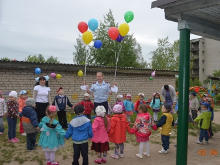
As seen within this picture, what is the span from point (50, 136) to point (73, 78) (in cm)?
774

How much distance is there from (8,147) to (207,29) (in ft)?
18.4

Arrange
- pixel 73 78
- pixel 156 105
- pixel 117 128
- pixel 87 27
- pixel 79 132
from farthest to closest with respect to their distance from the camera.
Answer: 1. pixel 73 78
2. pixel 156 105
3. pixel 87 27
4. pixel 117 128
5. pixel 79 132

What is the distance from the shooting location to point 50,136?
172 inches

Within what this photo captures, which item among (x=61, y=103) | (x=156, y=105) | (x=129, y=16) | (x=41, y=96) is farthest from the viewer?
(x=156, y=105)

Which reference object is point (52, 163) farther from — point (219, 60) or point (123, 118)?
point (219, 60)

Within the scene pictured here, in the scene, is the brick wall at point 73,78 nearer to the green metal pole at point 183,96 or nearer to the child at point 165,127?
the child at point 165,127

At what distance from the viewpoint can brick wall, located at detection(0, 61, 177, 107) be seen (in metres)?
10.4

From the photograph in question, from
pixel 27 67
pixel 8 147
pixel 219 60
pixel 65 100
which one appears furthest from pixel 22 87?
pixel 219 60

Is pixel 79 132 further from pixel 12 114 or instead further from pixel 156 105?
pixel 156 105

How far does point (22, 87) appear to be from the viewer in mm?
10648

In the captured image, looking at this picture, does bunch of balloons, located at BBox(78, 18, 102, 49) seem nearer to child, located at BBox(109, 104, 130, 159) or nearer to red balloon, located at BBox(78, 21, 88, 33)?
red balloon, located at BBox(78, 21, 88, 33)

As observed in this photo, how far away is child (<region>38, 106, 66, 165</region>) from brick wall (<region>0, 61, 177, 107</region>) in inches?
271

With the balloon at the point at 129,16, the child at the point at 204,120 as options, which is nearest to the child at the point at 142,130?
the child at the point at 204,120

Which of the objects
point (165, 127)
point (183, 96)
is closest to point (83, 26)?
point (165, 127)
